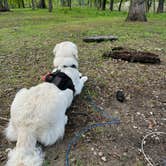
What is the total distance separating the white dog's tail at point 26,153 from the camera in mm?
2127

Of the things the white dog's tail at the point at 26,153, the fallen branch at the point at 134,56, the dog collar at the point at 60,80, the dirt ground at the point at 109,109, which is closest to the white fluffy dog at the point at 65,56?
the dog collar at the point at 60,80

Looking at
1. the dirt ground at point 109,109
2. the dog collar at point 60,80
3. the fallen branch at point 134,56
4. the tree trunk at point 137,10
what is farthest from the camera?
the tree trunk at point 137,10

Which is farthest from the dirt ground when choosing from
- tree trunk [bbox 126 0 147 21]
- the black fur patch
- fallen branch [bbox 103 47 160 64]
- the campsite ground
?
tree trunk [bbox 126 0 147 21]

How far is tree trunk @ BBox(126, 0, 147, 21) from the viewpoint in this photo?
35.3ft

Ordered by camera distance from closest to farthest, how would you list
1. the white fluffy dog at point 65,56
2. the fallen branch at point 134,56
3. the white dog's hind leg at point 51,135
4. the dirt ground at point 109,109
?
the white dog's hind leg at point 51,135
the dirt ground at point 109,109
the white fluffy dog at point 65,56
the fallen branch at point 134,56

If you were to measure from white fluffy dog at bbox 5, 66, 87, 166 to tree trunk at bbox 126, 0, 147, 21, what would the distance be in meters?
9.32

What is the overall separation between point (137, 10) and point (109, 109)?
8.83 metres

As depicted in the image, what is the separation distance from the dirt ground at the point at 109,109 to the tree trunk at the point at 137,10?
626 centimetres

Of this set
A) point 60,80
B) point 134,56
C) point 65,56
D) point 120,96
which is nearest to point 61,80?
point 60,80

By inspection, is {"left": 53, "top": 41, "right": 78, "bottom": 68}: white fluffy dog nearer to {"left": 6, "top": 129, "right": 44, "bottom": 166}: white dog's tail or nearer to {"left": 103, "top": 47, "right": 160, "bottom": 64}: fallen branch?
{"left": 6, "top": 129, "right": 44, "bottom": 166}: white dog's tail

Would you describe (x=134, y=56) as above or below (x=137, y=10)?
below

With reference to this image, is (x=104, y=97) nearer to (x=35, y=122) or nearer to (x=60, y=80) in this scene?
(x=60, y=80)

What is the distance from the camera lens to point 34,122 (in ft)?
7.59

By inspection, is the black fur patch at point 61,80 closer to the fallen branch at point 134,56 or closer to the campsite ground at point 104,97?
the campsite ground at point 104,97
